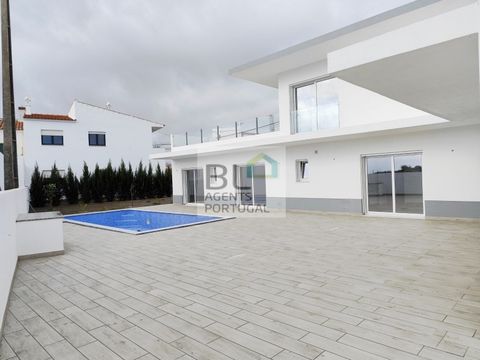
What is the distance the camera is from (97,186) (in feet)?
64.2

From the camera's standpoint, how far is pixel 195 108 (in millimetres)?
29516

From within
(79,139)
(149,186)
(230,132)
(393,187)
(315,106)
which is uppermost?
(79,139)

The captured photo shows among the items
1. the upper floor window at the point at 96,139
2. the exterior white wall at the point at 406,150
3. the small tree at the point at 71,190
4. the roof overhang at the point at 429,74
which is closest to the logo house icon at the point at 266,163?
the exterior white wall at the point at 406,150

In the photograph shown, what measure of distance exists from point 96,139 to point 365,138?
20.1 meters

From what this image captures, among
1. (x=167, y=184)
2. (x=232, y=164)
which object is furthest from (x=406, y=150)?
(x=167, y=184)

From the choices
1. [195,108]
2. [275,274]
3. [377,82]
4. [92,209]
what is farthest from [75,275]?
[195,108]

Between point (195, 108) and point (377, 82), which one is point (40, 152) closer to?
point (195, 108)

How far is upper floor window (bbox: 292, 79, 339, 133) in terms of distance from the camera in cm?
1224

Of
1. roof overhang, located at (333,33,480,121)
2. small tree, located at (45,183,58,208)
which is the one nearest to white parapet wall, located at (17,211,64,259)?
roof overhang, located at (333,33,480,121)

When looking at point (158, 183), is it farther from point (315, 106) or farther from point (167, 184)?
point (315, 106)

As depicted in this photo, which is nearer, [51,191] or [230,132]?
[230,132]

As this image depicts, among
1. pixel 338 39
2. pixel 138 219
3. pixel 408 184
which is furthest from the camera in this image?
pixel 138 219

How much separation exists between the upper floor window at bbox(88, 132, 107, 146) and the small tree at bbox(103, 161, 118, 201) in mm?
5201

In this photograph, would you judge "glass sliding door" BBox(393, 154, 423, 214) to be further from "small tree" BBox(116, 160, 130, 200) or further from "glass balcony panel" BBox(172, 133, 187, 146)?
"small tree" BBox(116, 160, 130, 200)
